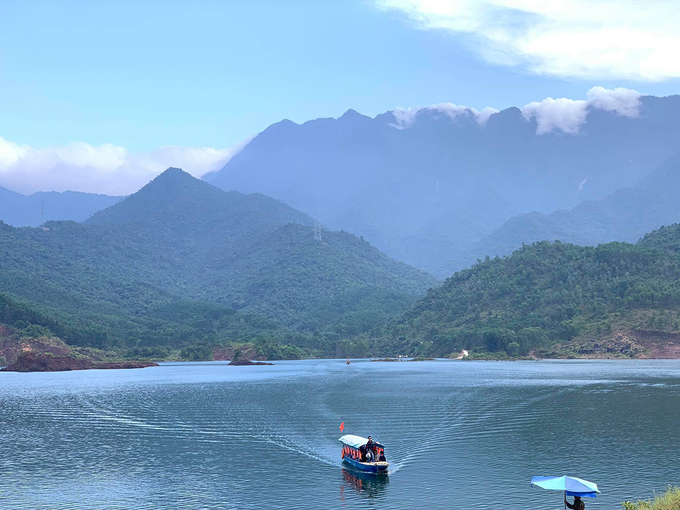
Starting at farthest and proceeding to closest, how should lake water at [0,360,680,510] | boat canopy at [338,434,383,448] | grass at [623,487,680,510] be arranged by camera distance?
boat canopy at [338,434,383,448] < lake water at [0,360,680,510] < grass at [623,487,680,510]

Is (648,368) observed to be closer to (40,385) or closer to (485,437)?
(485,437)

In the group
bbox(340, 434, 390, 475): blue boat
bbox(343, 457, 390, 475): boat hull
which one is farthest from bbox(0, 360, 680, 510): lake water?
bbox(340, 434, 390, 475): blue boat

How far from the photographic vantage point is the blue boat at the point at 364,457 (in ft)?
214

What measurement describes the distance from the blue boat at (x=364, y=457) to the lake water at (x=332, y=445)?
1.17 m

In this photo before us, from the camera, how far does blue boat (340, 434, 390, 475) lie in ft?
214

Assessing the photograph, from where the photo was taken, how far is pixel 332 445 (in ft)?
270

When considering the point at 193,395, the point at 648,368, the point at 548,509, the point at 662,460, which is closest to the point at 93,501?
the point at 548,509

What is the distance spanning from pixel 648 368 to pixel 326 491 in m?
154

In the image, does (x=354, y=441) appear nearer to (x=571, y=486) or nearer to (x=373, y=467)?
(x=373, y=467)

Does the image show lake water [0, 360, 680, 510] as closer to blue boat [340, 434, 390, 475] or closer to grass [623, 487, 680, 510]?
blue boat [340, 434, 390, 475]

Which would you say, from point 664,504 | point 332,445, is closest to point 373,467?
point 332,445

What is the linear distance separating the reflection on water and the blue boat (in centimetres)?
52

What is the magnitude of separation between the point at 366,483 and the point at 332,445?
1940 centimetres

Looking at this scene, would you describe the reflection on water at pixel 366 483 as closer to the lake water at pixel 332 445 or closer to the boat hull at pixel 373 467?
the lake water at pixel 332 445
